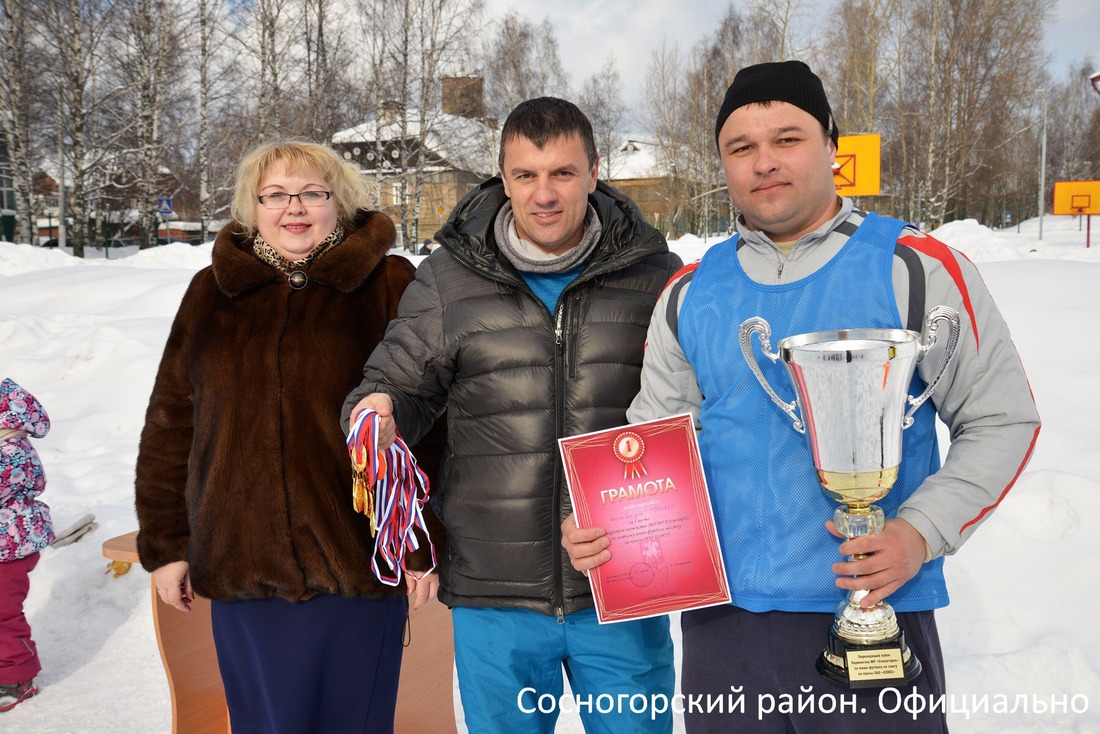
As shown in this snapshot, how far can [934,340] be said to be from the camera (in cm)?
158

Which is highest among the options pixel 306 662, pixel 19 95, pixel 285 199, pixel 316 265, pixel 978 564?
pixel 19 95

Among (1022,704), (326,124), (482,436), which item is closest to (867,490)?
(482,436)

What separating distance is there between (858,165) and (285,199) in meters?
11.0

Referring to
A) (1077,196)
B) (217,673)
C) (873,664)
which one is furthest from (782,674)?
(1077,196)

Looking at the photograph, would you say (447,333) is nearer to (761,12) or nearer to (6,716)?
(6,716)

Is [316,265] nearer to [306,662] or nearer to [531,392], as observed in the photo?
[531,392]

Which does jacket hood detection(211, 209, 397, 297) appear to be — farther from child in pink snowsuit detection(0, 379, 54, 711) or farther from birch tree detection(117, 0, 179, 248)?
birch tree detection(117, 0, 179, 248)

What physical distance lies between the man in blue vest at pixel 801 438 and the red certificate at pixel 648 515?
50mm

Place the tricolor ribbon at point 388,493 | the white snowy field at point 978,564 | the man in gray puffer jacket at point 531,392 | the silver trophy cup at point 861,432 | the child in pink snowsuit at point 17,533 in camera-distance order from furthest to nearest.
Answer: the child in pink snowsuit at point 17,533
the white snowy field at point 978,564
the man in gray puffer jacket at point 531,392
the tricolor ribbon at point 388,493
the silver trophy cup at point 861,432

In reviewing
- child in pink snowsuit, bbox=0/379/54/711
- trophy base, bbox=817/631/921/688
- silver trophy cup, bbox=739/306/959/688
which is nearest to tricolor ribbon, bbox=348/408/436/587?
silver trophy cup, bbox=739/306/959/688

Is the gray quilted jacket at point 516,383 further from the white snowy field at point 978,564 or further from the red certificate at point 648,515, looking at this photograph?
the white snowy field at point 978,564

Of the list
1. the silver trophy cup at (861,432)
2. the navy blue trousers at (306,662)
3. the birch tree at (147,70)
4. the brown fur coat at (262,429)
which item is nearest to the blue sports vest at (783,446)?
the silver trophy cup at (861,432)

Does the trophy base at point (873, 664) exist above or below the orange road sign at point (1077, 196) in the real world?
below

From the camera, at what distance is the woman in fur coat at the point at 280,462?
7.34 ft
